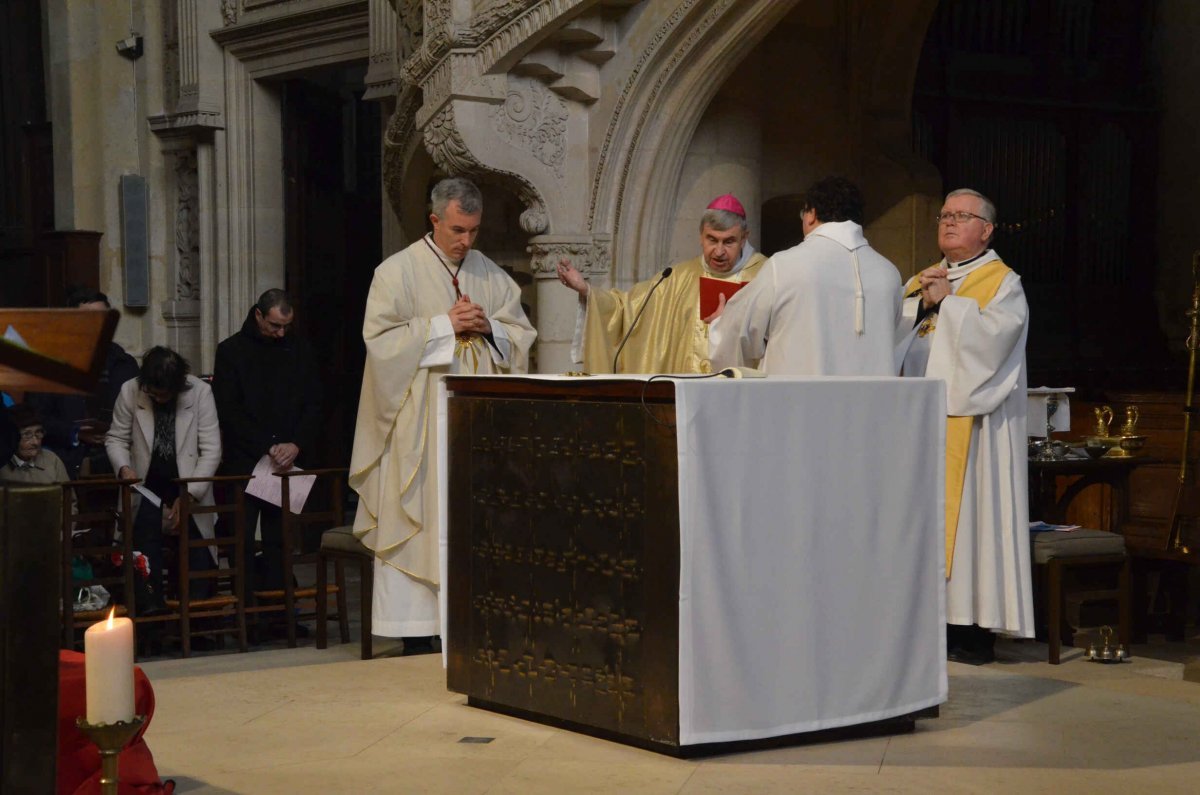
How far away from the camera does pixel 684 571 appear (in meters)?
3.67

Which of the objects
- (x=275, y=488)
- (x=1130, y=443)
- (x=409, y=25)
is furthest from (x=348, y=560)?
(x=1130, y=443)

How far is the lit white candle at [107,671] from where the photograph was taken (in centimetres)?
222

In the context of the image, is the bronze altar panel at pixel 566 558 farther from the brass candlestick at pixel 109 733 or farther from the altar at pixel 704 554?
the brass candlestick at pixel 109 733

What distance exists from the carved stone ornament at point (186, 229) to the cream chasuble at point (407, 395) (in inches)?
275

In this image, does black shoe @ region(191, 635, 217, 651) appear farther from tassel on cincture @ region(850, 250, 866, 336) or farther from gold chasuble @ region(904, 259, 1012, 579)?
tassel on cincture @ region(850, 250, 866, 336)

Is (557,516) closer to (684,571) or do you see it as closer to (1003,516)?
(684,571)

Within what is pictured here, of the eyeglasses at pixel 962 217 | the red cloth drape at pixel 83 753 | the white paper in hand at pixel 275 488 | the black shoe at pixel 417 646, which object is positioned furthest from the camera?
the white paper in hand at pixel 275 488

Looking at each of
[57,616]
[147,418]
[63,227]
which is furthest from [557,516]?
[63,227]

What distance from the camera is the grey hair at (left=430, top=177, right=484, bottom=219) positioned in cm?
562

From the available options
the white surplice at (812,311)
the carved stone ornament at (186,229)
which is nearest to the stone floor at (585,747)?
the white surplice at (812,311)

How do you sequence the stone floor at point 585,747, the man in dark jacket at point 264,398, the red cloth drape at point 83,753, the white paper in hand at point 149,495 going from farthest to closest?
the man in dark jacket at point 264,398
the white paper in hand at point 149,495
the stone floor at point 585,747
the red cloth drape at point 83,753

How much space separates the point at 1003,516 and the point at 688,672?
7.01ft

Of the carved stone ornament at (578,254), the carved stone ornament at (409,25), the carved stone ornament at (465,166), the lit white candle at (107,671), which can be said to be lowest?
the lit white candle at (107,671)

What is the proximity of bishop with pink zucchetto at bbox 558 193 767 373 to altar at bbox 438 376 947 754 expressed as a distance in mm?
1500
